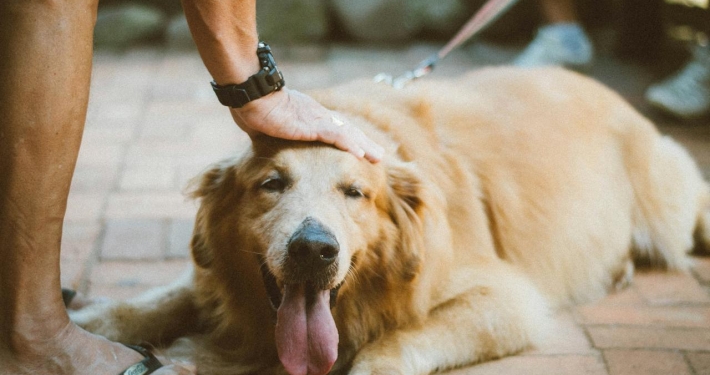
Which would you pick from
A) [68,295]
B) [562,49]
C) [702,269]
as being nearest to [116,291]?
[68,295]

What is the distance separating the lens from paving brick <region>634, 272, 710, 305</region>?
126 inches

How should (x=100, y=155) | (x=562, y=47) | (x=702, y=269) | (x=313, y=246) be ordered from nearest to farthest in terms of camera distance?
(x=313, y=246) → (x=702, y=269) → (x=100, y=155) → (x=562, y=47)

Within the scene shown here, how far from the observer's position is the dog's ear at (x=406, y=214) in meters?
2.59

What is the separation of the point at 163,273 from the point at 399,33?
485 centimetres

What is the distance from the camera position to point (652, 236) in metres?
3.55

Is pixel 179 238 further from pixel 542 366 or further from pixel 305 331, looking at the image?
pixel 542 366

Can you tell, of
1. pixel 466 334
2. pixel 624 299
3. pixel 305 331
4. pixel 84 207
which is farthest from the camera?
pixel 84 207

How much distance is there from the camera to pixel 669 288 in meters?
3.33

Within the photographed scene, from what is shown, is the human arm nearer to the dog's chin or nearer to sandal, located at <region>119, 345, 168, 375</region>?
the dog's chin

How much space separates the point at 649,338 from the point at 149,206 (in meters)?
2.47

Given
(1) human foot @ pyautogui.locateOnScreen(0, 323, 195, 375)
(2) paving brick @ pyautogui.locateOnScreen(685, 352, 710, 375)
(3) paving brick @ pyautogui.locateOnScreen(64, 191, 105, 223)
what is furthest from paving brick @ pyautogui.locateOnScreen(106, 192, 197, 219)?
(2) paving brick @ pyautogui.locateOnScreen(685, 352, 710, 375)

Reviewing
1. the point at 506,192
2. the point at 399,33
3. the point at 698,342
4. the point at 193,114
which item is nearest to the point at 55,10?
the point at 506,192

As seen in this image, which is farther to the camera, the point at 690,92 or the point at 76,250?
the point at 690,92

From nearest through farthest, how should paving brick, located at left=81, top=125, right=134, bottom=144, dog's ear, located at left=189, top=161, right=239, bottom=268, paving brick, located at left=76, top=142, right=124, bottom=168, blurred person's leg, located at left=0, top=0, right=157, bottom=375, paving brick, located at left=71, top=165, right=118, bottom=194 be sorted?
blurred person's leg, located at left=0, top=0, right=157, bottom=375, dog's ear, located at left=189, top=161, right=239, bottom=268, paving brick, located at left=71, top=165, right=118, bottom=194, paving brick, located at left=76, top=142, right=124, bottom=168, paving brick, located at left=81, top=125, right=134, bottom=144
